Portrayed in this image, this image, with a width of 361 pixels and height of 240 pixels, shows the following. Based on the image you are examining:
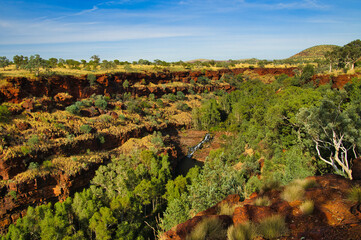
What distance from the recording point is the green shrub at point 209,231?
456cm

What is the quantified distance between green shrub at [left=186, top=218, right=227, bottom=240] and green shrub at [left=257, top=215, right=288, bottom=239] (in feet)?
2.85

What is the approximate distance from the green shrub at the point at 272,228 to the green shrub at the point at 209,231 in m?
0.87

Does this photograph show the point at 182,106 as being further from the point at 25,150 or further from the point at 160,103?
the point at 25,150

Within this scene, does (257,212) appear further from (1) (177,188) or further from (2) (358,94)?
(2) (358,94)

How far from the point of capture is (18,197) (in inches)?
703

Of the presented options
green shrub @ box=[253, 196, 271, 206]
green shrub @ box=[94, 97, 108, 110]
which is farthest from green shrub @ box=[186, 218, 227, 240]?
green shrub @ box=[94, 97, 108, 110]

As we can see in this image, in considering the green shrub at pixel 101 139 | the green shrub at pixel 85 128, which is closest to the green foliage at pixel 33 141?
the green shrub at pixel 85 128

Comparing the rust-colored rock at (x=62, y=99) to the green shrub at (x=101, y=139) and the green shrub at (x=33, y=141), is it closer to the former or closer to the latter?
the green shrub at (x=101, y=139)

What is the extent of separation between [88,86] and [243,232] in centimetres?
3617

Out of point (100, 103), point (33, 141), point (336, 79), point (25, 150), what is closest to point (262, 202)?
point (25, 150)

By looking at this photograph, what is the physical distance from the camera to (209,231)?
4.89 metres

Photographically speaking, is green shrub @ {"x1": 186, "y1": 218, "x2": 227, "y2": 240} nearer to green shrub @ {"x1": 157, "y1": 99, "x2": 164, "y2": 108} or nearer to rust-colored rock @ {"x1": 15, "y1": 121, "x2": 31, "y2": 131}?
rust-colored rock @ {"x1": 15, "y1": 121, "x2": 31, "y2": 131}

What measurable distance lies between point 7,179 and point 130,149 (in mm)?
13081

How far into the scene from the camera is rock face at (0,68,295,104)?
85.3ft
